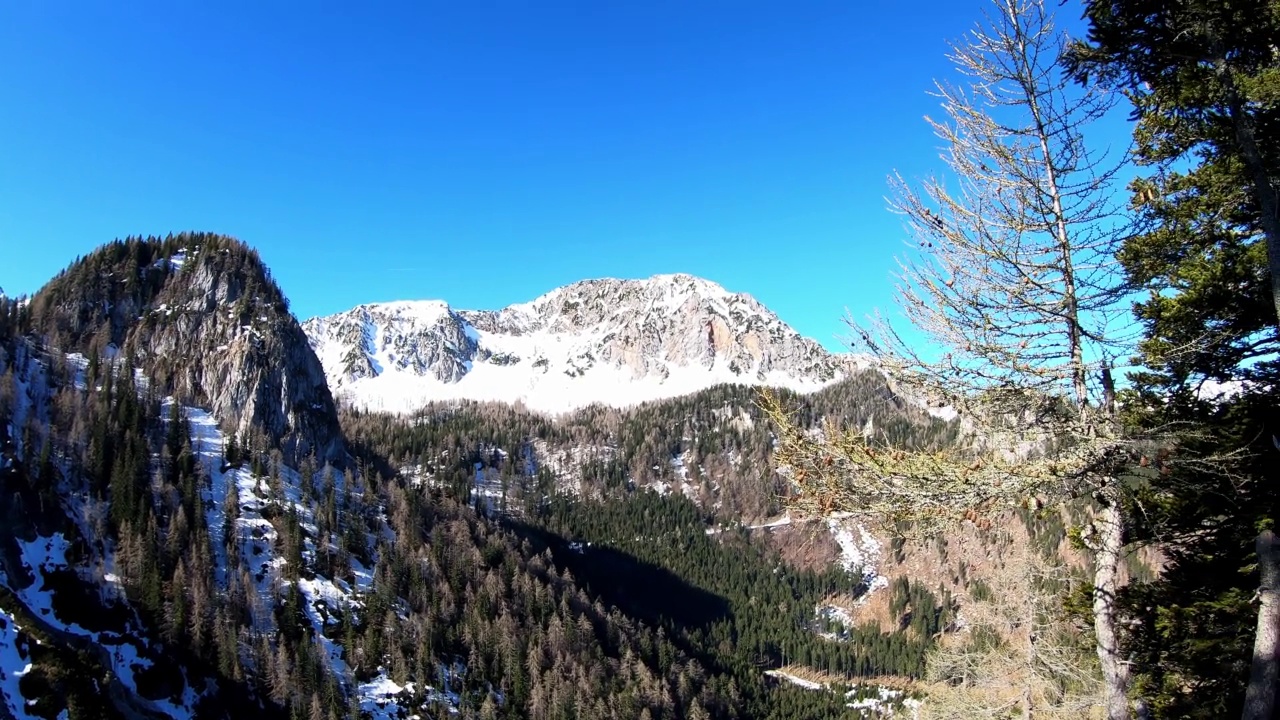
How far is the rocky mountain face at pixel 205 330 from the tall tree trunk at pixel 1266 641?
145826 mm

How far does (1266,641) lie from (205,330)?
172m

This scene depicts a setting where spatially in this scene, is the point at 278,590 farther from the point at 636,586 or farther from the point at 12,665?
the point at 636,586

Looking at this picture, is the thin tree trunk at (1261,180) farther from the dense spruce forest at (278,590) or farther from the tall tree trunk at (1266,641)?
the dense spruce forest at (278,590)

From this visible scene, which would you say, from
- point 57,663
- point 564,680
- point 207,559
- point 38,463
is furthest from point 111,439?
point 564,680

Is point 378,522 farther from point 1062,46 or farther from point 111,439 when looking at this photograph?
point 1062,46

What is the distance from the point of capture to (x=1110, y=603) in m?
8.67

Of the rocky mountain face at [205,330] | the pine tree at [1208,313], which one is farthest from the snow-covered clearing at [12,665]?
the pine tree at [1208,313]

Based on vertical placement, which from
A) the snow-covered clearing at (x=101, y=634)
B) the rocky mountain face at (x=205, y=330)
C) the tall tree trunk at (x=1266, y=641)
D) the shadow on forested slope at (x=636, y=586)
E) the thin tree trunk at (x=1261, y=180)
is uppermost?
the rocky mountain face at (x=205, y=330)

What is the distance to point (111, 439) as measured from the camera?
10088 cm

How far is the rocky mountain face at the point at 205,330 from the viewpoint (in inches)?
5217

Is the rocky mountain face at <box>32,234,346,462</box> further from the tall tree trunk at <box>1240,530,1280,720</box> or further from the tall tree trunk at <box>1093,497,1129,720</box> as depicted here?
the tall tree trunk at <box>1240,530,1280,720</box>

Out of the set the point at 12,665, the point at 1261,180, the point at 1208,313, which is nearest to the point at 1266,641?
the point at 1208,313

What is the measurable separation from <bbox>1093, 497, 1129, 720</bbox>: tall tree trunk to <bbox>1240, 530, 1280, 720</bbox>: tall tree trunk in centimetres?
156

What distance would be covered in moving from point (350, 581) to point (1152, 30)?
365ft
